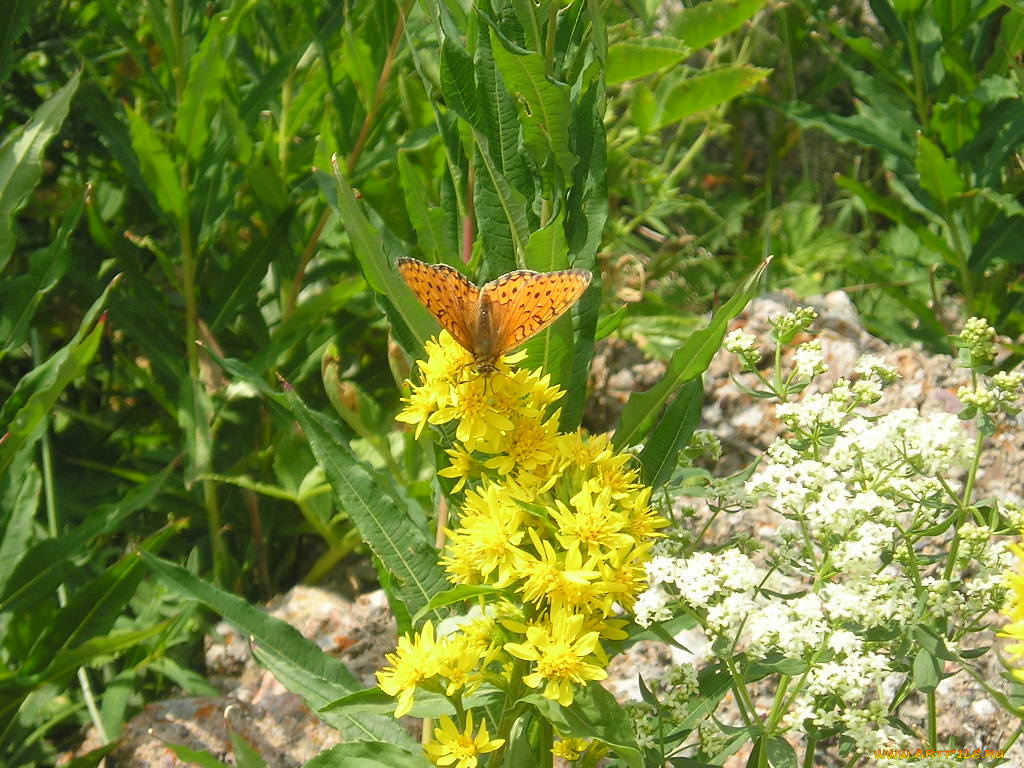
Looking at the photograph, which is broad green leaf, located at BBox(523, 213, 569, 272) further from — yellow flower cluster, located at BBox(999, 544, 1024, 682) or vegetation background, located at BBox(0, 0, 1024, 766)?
yellow flower cluster, located at BBox(999, 544, 1024, 682)

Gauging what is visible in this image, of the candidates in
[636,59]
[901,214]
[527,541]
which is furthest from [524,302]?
[901,214]

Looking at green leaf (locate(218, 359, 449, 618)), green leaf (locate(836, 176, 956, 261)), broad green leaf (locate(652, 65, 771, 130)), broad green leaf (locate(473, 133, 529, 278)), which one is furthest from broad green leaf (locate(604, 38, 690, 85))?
green leaf (locate(836, 176, 956, 261))

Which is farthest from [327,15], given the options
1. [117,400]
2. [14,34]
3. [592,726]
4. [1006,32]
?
[592,726]

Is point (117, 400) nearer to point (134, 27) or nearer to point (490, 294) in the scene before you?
point (134, 27)

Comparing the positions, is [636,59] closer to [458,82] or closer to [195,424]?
[458,82]

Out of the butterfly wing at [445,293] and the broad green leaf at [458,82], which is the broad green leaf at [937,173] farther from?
the butterfly wing at [445,293]

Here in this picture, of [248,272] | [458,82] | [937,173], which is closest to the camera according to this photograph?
[458,82]

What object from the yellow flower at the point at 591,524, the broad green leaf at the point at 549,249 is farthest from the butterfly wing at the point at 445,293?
the yellow flower at the point at 591,524
